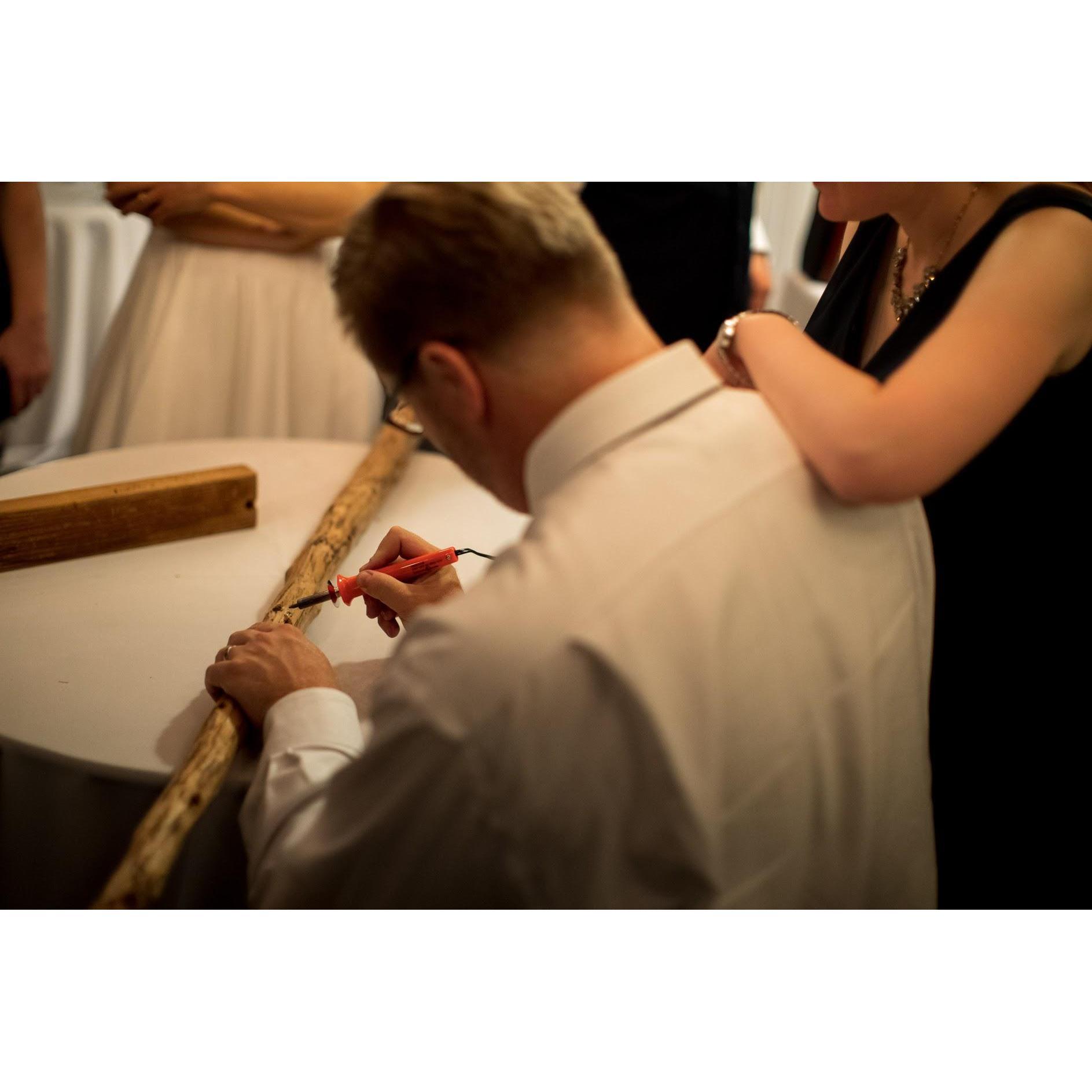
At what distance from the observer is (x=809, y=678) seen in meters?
0.77

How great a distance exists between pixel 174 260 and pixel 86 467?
47 cm

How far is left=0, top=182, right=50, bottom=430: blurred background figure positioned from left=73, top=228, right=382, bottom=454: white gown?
34 centimetres

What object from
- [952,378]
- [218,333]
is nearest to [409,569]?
[952,378]

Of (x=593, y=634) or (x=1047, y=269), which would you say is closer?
(x=593, y=634)

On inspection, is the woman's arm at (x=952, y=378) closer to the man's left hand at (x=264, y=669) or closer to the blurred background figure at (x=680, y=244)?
the man's left hand at (x=264, y=669)

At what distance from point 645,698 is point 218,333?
141cm

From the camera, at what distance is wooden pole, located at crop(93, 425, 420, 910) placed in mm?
783

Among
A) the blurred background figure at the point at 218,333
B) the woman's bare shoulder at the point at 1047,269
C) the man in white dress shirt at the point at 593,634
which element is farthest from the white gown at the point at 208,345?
the woman's bare shoulder at the point at 1047,269

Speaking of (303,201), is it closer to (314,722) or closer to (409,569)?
(409,569)

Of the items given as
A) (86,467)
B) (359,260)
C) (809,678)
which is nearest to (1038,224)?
(809,678)

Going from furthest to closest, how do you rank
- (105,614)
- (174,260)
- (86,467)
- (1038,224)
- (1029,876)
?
(174,260), (86,467), (105,614), (1029,876), (1038,224)

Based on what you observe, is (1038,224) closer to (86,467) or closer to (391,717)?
(391,717)

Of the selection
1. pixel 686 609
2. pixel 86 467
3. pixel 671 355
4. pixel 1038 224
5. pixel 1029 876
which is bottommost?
pixel 1029 876

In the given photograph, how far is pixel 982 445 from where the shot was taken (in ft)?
2.53
